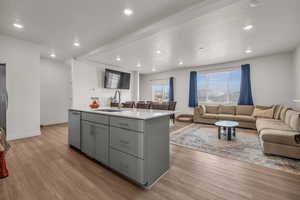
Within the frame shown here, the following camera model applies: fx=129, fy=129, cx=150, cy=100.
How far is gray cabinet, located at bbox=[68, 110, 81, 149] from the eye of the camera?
262 centimetres

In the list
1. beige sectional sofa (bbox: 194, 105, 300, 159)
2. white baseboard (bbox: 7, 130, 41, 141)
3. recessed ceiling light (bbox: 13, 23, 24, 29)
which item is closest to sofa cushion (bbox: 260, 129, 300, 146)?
beige sectional sofa (bbox: 194, 105, 300, 159)

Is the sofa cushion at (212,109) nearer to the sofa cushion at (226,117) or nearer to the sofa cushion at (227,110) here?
the sofa cushion at (227,110)

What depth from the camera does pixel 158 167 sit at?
176cm

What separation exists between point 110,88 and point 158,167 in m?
5.12

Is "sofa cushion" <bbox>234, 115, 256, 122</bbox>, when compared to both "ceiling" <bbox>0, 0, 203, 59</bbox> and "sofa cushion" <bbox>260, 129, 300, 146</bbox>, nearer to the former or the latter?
"sofa cushion" <bbox>260, 129, 300, 146</bbox>

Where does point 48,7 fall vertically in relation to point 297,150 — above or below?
above

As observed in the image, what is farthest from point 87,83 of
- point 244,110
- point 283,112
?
point 283,112

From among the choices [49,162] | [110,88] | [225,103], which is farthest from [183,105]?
[49,162]

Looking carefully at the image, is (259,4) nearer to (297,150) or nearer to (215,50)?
(215,50)

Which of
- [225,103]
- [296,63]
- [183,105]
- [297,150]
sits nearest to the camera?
[297,150]

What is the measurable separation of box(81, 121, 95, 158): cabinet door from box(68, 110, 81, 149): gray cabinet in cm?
17

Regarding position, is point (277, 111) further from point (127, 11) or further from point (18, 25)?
point (18, 25)

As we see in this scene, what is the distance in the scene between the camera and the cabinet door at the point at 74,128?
2.62m

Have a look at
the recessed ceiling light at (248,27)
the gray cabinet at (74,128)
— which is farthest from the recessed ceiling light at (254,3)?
the gray cabinet at (74,128)
